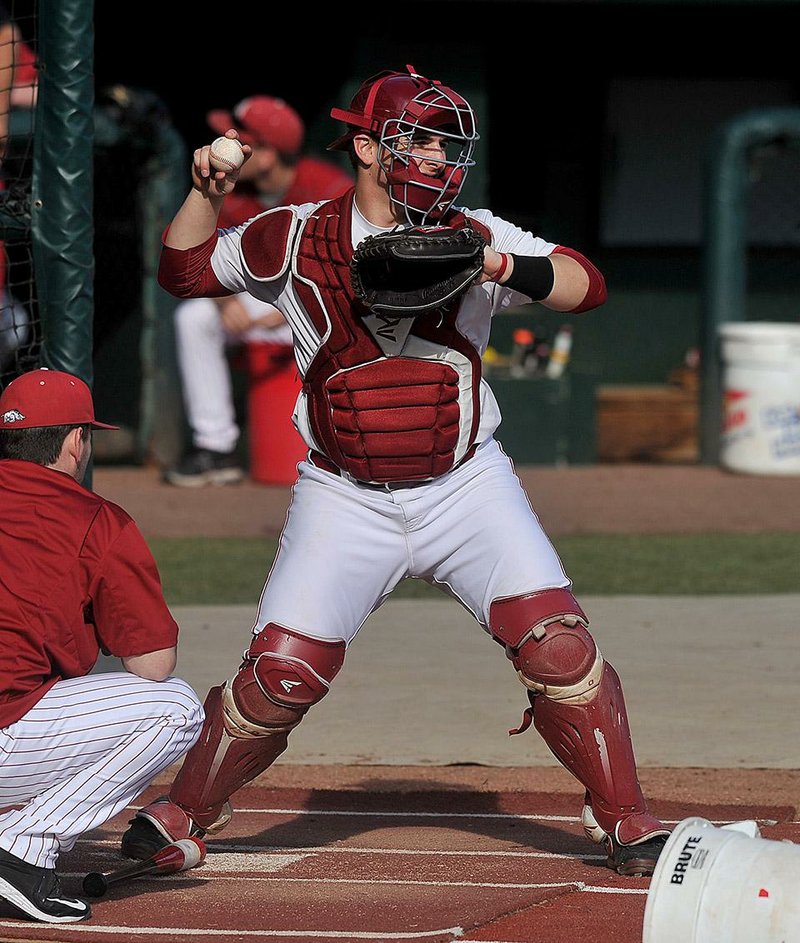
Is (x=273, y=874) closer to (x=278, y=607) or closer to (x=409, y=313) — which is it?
(x=278, y=607)

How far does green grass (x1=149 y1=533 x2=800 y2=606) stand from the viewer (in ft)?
27.2

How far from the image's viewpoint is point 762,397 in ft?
36.2

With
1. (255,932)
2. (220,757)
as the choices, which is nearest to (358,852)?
(220,757)

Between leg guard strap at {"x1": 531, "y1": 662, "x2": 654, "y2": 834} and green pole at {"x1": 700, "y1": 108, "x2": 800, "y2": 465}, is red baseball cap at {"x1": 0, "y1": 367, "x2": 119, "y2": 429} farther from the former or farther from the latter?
green pole at {"x1": 700, "y1": 108, "x2": 800, "y2": 465}

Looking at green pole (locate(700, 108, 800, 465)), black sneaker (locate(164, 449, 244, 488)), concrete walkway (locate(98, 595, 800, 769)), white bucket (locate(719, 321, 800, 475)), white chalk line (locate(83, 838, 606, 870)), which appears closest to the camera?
white chalk line (locate(83, 838, 606, 870))

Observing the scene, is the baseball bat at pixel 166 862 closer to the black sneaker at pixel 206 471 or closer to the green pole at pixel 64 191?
the green pole at pixel 64 191

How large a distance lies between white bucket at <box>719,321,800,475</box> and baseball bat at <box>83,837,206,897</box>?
7.35m

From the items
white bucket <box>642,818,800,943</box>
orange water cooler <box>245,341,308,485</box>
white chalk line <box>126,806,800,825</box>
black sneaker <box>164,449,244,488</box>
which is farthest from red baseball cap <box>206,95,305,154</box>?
white bucket <box>642,818,800,943</box>

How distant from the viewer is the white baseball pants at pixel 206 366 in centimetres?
1062

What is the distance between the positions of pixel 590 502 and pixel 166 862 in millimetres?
6341

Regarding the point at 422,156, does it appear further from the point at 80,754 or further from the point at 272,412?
the point at 272,412

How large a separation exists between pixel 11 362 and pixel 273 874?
4.56 m

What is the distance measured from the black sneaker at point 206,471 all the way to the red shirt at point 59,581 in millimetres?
6941

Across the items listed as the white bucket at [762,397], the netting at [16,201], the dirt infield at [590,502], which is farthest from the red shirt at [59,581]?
the white bucket at [762,397]
